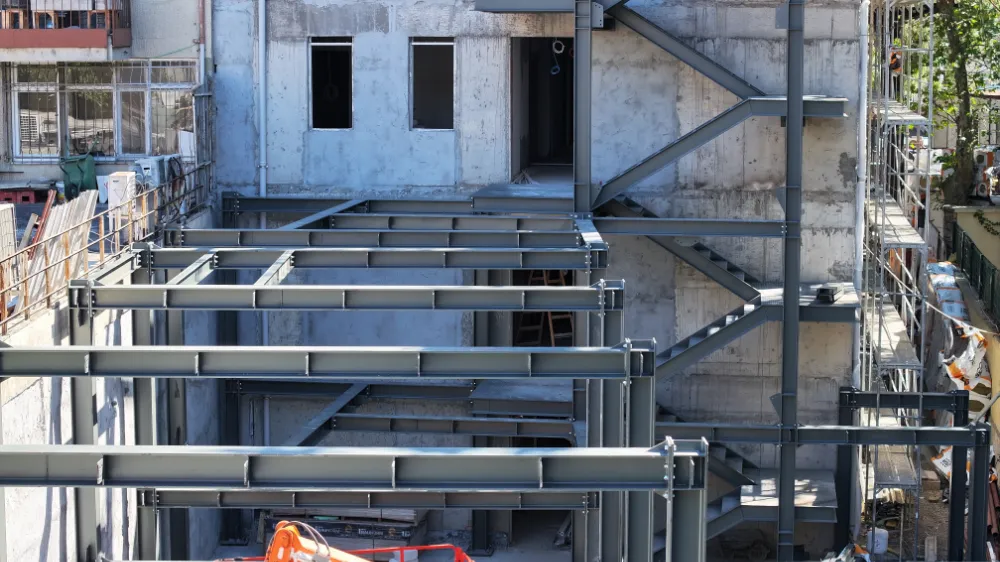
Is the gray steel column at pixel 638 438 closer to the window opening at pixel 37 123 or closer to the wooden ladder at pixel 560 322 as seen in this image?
the wooden ladder at pixel 560 322

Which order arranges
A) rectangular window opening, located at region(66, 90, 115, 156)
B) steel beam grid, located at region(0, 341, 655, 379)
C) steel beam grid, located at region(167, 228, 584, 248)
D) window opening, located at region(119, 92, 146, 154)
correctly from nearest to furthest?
steel beam grid, located at region(0, 341, 655, 379)
steel beam grid, located at region(167, 228, 584, 248)
window opening, located at region(119, 92, 146, 154)
rectangular window opening, located at region(66, 90, 115, 156)

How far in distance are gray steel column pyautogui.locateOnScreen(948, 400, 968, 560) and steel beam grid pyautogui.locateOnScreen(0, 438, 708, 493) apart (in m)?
11.0

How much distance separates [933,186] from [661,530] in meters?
19.3

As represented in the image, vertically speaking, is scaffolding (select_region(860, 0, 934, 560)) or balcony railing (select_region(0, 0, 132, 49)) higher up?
balcony railing (select_region(0, 0, 132, 49))

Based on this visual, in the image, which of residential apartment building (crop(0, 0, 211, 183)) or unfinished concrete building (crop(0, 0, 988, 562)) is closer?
unfinished concrete building (crop(0, 0, 988, 562))

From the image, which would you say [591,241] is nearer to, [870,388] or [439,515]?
[439,515]

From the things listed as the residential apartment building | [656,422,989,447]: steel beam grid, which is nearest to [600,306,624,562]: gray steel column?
[656,422,989,447]: steel beam grid

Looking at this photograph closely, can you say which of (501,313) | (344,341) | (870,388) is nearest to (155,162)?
(344,341)

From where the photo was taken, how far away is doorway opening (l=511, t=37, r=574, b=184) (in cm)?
2530

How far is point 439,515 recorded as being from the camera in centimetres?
2428

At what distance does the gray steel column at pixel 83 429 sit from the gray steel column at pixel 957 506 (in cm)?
1171

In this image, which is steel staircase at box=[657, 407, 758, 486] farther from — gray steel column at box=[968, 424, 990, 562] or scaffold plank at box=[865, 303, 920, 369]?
gray steel column at box=[968, 424, 990, 562]

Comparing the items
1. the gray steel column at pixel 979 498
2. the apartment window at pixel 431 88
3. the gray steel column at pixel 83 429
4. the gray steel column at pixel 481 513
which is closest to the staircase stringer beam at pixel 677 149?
the gray steel column at pixel 481 513

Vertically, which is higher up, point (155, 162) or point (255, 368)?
point (155, 162)
